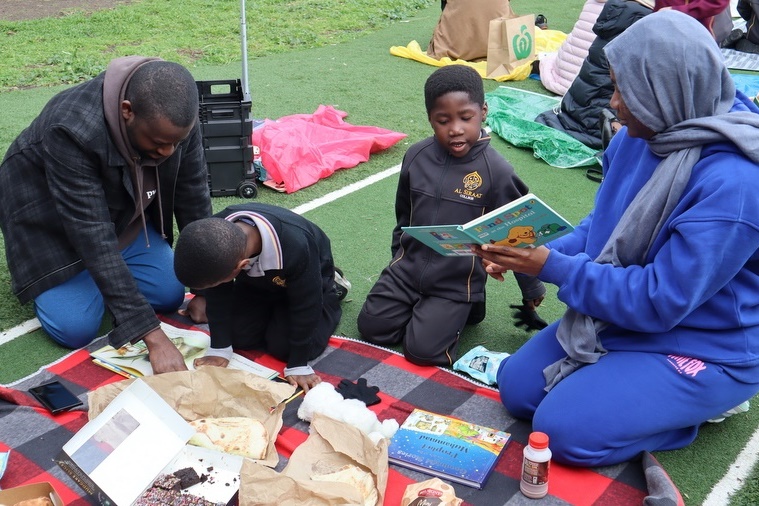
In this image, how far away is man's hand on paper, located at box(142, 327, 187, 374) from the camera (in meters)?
3.27

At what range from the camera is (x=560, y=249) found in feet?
10.8

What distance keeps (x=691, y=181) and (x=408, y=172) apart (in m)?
1.40

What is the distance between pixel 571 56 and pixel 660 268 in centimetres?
504

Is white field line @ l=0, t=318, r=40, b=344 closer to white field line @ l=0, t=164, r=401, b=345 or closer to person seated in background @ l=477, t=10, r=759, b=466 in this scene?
white field line @ l=0, t=164, r=401, b=345

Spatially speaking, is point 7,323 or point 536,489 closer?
point 536,489

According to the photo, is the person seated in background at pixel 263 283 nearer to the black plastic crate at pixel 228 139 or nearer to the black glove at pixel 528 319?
the black glove at pixel 528 319

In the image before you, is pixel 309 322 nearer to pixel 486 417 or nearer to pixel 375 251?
pixel 486 417

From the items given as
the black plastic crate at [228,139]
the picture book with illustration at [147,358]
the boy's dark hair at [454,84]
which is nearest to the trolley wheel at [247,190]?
the black plastic crate at [228,139]

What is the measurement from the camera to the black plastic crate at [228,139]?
4.96 meters

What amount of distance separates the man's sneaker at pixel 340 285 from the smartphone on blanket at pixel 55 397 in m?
1.28

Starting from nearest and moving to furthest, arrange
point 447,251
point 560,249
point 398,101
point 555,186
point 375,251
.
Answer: point 447,251
point 560,249
point 375,251
point 555,186
point 398,101

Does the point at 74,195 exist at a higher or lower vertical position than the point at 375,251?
higher

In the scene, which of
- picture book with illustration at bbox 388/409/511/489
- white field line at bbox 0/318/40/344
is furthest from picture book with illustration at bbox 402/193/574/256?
white field line at bbox 0/318/40/344

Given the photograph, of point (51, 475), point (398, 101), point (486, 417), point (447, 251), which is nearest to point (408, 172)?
point (447, 251)
